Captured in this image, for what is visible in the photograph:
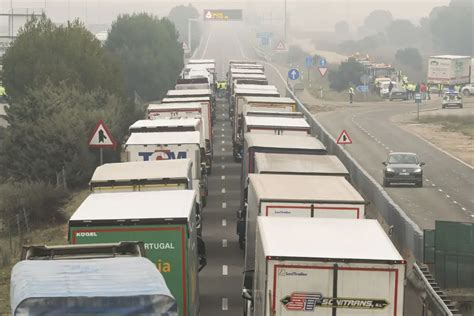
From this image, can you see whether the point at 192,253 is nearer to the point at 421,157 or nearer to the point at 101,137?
the point at 101,137

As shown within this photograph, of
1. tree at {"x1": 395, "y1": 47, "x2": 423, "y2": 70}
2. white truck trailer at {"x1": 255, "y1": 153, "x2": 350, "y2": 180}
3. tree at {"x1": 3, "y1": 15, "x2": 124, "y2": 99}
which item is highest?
tree at {"x1": 3, "y1": 15, "x2": 124, "y2": 99}

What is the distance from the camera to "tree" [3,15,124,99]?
53.2 metres

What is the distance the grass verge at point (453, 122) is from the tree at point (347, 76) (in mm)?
30256

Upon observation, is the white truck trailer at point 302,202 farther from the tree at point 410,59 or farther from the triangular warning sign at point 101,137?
the tree at point 410,59

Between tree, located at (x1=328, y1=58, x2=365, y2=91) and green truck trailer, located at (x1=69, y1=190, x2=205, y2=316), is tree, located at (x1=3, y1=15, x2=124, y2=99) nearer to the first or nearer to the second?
green truck trailer, located at (x1=69, y1=190, x2=205, y2=316)

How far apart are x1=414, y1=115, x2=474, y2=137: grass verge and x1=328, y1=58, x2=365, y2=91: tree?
3026 centimetres

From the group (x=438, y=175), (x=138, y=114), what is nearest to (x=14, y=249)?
(x=438, y=175)

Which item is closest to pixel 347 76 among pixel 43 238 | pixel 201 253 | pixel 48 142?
pixel 48 142

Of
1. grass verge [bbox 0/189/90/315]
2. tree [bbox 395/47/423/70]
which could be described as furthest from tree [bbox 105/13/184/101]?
tree [bbox 395/47/423/70]

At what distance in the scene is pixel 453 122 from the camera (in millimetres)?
72375

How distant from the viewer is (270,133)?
34.8 meters

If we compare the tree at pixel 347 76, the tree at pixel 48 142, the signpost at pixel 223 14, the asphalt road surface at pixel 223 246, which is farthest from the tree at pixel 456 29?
the tree at pixel 48 142

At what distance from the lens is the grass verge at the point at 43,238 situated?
22511mm

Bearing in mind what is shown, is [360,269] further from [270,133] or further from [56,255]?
[270,133]
